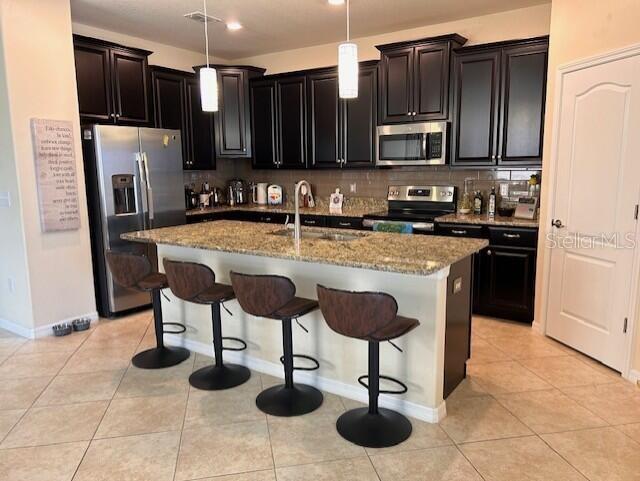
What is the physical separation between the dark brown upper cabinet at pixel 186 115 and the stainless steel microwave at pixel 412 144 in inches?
85.7

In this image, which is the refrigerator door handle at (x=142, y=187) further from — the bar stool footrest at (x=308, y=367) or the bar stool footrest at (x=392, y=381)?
the bar stool footrest at (x=392, y=381)

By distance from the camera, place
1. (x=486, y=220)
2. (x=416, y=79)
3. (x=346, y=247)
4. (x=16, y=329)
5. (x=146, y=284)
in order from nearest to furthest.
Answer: (x=346, y=247), (x=146, y=284), (x=16, y=329), (x=486, y=220), (x=416, y=79)

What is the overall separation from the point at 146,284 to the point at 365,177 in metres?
3.08

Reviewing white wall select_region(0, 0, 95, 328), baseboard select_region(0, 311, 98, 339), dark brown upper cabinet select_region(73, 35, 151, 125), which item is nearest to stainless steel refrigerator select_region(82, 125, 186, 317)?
white wall select_region(0, 0, 95, 328)

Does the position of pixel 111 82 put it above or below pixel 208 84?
above

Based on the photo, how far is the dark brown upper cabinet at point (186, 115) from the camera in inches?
208

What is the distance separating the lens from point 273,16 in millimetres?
4633

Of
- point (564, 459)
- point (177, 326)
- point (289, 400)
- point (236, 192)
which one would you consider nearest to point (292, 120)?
point (236, 192)

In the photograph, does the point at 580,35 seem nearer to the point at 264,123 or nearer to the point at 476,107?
the point at 476,107

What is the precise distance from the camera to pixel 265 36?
5371mm

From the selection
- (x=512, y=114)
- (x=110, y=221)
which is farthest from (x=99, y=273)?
(x=512, y=114)

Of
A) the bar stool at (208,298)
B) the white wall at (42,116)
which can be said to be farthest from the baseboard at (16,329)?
the bar stool at (208,298)

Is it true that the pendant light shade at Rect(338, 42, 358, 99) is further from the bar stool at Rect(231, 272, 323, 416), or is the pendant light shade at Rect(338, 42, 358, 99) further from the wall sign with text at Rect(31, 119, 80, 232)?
the wall sign with text at Rect(31, 119, 80, 232)

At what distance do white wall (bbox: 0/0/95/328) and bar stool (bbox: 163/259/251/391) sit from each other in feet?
5.45
